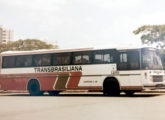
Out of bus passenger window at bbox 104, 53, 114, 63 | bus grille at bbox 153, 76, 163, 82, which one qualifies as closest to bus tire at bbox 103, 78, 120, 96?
bus passenger window at bbox 104, 53, 114, 63

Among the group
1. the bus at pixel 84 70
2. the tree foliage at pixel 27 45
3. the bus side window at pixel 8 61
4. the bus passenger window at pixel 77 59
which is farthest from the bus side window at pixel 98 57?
the tree foliage at pixel 27 45

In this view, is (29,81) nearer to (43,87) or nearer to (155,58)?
(43,87)

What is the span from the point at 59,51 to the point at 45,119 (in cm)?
1366

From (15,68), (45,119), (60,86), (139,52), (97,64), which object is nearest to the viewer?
(45,119)

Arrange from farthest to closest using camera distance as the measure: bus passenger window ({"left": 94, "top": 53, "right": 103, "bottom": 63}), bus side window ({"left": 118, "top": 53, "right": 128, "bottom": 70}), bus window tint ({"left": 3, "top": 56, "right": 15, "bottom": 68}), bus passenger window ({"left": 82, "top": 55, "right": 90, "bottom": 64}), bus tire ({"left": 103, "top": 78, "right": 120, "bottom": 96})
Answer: bus window tint ({"left": 3, "top": 56, "right": 15, "bottom": 68})
bus passenger window ({"left": 82, "top": 55, "right": 90, "bottom": 64})
bus passenger window ({"left": 94, "top": 53, "right": 103, "bottom": 63})
bus tire ({"left": 103, "top": 78, "right": 120, "bottom": 96})
bus side window ({"left": 118, "top": 53, "right": 128, "bottom": 70})

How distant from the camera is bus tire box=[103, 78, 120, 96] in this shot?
19952 mm

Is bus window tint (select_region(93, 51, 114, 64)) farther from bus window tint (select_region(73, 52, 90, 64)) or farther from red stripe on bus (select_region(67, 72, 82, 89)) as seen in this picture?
red stripe on bus (select_region(67, 72, 82, 89))

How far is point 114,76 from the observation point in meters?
19.9

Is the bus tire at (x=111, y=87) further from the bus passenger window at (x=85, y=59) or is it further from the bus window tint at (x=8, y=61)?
the bus window tint at (x=8, y=61)

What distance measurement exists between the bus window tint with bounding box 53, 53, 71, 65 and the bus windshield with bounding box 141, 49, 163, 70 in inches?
203

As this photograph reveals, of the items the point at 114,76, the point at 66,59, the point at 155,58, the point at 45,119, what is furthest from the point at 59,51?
the point at 45,119

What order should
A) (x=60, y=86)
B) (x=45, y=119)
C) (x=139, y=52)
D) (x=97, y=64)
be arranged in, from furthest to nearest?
(x=60, y=86)
(x=97, y=64)
(x=139, y=52)
(x=45, y=119)

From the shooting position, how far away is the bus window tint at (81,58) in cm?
2114

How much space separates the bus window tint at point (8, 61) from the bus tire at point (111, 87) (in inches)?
292
